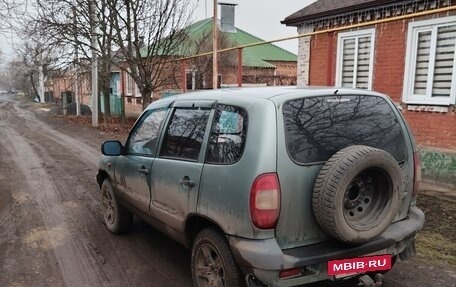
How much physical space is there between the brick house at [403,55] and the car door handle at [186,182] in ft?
16.2

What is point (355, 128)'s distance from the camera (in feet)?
9.82

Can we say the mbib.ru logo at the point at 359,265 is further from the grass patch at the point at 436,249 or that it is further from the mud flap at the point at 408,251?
the grass patch at the point at 436,249

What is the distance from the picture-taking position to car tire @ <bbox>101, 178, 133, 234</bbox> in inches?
191

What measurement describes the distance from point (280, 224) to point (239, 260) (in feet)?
1.24

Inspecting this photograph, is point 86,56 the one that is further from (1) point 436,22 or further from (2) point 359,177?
(2) point 359,177

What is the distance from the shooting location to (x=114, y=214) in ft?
16.3

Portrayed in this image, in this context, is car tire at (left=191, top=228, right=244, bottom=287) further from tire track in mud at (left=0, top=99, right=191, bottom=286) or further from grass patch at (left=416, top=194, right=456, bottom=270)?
grass patch at (left=416, top=194, right=456, bottom=270)

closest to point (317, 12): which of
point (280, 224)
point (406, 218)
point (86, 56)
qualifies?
point (406, 218)

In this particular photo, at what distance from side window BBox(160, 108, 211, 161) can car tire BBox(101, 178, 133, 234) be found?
145 cm

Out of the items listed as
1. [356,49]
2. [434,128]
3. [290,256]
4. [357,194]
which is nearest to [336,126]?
[357,194]

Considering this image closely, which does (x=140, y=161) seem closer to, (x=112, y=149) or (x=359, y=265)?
(x=112, y=149)

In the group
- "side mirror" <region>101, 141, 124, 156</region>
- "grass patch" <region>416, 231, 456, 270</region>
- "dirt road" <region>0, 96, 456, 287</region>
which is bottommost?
"dirt road" <region>0, 96, 456, 287</region>

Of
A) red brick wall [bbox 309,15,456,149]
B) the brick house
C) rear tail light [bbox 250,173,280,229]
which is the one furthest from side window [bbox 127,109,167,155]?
red brick wall [bbox 309,15,456,149]

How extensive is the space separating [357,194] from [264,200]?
71cm
